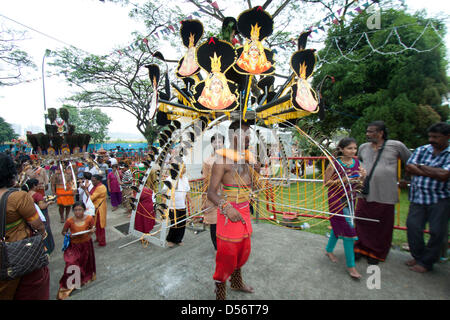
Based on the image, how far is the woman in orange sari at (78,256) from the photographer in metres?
2.57

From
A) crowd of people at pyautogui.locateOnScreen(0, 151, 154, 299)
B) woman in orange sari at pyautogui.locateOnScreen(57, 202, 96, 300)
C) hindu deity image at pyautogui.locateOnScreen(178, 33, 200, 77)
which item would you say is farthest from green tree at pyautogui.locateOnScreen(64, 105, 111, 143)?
hindu deity image at pyautogui.locateOnScreen(178, 33, 200, 77)

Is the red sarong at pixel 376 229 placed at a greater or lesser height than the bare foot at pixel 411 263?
greater

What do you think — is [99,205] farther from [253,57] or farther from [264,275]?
[253,57]

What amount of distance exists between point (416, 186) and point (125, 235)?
509cm

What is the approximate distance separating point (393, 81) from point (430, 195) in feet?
19.9

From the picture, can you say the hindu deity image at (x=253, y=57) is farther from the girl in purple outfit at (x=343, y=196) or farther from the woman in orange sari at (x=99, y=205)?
the woman in orange sari at (x=99, y=205)

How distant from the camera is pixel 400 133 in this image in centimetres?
645

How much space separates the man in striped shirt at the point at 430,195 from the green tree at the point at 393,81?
4.65 m

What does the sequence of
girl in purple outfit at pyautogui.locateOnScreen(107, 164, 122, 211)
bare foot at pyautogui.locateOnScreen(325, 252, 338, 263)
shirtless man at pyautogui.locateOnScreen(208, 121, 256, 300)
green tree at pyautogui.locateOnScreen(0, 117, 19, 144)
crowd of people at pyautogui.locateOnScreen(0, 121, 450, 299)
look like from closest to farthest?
1. crowd of people at pyautogui.locateOnScreen(0, 121, 450, 299)
2. shirtless man at pyautogui.locateOnScreen(208, 121, 256, 300)
3. bare foot at pyautogui.locateOnScreen(325, 252, 338, 263)
4. girl in purple outfit at pyautogui.locateOnScreen(107, 164, 122, 211)
5. green tree at pyautogui.locateOnScreen(0, 117, 19, 144)

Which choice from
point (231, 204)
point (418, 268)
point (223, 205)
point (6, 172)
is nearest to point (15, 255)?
point (6, 172)

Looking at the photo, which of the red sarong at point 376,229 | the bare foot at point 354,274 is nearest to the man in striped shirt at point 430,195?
the red sarong at point 376,229

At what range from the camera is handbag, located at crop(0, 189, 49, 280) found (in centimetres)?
165

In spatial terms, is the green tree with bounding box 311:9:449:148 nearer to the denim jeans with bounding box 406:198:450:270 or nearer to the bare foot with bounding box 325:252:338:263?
Result: the denim jeans with bounding box 406:198:450:270

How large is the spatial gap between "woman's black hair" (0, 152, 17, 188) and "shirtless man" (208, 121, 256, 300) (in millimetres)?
1703
